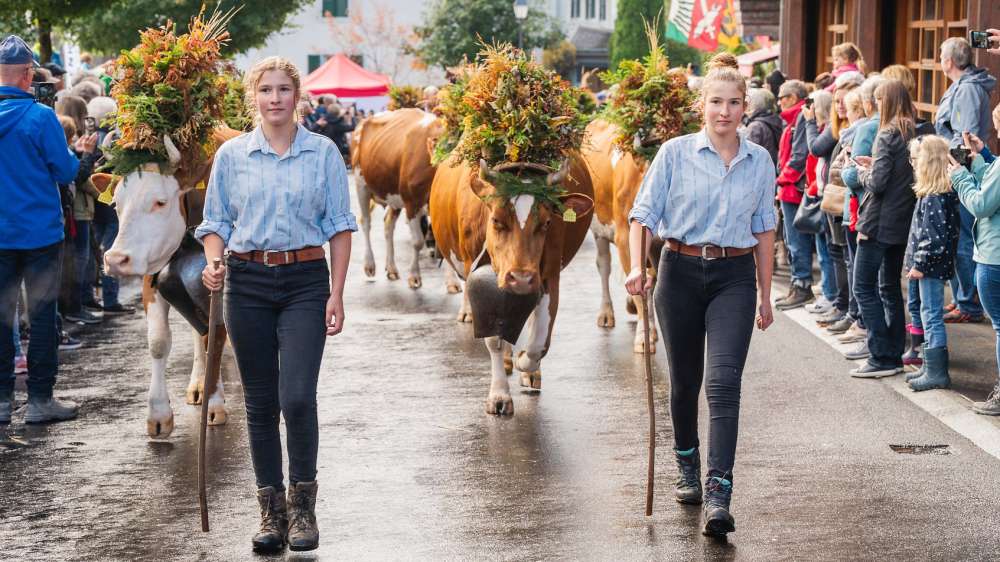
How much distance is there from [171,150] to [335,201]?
211 centimetres

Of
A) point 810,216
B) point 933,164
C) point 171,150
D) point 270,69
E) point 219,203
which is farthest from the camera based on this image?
point 810,216

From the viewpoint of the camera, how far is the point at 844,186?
9883mm

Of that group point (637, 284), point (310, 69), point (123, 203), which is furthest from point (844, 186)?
point (310, 69)

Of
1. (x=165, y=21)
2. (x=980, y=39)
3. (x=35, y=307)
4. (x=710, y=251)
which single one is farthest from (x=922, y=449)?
(x=165, y=21)

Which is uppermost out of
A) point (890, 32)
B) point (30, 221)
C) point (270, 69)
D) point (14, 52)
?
point (890, 32)

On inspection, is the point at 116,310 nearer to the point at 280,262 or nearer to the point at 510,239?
the point at 510,239

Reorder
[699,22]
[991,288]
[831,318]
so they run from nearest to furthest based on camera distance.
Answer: [991,288] → [831,318] → [699,22]

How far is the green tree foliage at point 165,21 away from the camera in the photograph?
90.5 feet

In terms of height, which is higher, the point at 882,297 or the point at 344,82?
the point at 344,82

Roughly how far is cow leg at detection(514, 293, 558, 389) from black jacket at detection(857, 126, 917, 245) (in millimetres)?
2406

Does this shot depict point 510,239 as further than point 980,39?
No

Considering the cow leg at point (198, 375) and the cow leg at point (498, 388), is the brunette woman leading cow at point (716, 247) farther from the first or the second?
the cow leg at point (198, 375)

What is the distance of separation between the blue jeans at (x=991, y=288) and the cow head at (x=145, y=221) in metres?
5.02

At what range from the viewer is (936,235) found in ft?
27.6
